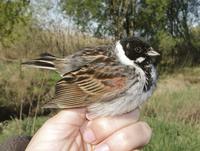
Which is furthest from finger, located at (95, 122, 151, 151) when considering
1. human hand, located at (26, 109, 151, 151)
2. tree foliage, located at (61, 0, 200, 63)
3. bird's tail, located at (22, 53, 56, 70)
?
tree foliage, located at (61, 0, 200, 63)

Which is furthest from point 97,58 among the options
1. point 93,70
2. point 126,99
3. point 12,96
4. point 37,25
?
point 37,25

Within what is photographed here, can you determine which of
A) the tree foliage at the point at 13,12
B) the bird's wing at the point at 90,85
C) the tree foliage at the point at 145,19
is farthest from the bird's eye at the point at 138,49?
the tree foliage at the point at 145,19

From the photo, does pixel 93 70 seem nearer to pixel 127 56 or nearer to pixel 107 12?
pixel 127 56

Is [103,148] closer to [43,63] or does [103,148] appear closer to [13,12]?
[43,63]

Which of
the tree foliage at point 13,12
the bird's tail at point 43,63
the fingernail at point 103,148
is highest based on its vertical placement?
the bird's tail at point 43,63

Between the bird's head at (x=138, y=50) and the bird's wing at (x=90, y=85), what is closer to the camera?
the bird's wing at (x=90, y=85)

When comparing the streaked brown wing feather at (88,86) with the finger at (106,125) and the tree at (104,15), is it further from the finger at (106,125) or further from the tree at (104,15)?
the tree at (104,15)
